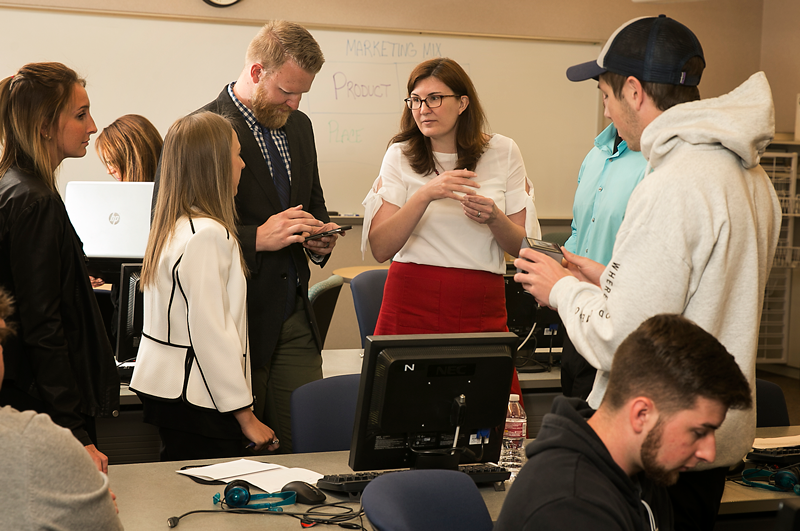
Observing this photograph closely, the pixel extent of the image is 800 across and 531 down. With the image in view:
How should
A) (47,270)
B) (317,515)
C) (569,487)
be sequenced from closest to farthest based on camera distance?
(569,487)
(317,515)
(47,270)

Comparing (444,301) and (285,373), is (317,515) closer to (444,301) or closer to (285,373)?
(285,373)

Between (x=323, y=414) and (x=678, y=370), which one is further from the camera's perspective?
(x=323, y=414)

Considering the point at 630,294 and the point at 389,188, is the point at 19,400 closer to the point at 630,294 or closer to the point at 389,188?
the point at 389,188

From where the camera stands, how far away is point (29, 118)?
1799 mm

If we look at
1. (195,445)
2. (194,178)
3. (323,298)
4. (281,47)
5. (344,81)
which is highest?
(344,81)

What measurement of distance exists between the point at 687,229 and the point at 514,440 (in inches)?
34.9

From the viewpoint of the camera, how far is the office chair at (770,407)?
2381 millimetres

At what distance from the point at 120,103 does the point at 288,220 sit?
9.62 ft

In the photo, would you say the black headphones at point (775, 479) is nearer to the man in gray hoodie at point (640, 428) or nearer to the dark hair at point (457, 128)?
the man in gray hoodie at point (640, 428)

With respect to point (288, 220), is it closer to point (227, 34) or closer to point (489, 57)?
→ point (227, 34)

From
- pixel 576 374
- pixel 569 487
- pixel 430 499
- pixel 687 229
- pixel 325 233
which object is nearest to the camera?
pixel 569 487

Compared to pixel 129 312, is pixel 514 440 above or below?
below

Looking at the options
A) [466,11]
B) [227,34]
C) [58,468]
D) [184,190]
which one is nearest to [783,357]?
[466,11]

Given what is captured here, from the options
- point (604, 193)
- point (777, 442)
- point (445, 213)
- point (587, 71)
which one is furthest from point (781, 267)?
point (587, 71)
